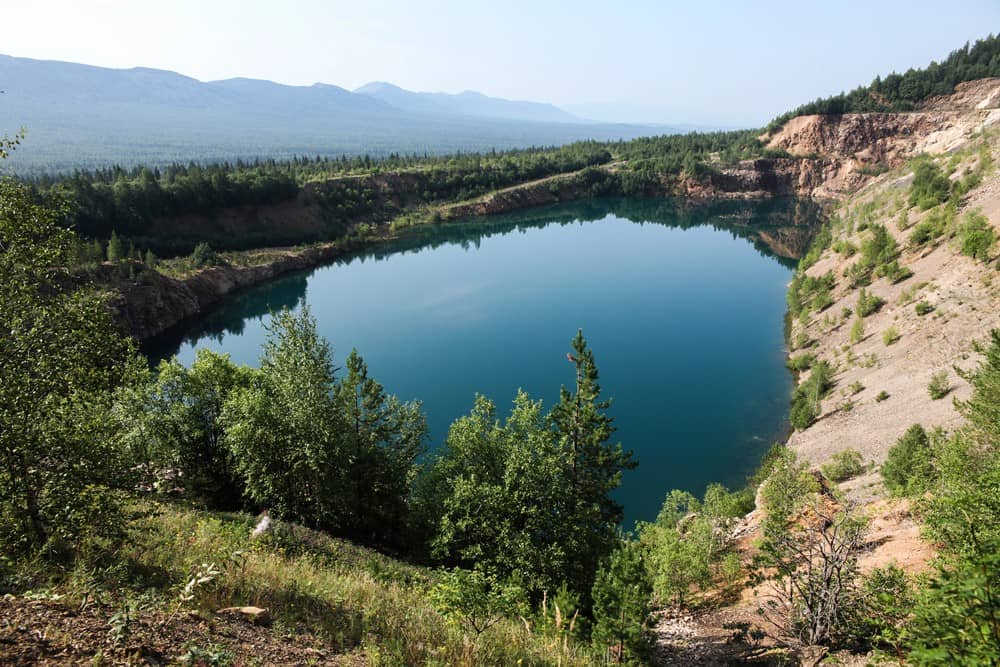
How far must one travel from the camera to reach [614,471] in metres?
20.7

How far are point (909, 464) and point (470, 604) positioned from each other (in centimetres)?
1784

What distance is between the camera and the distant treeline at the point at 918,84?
12525 cm

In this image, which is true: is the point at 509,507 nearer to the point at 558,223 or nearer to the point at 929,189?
the point at 929,189

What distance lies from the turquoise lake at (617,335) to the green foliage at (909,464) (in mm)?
11725

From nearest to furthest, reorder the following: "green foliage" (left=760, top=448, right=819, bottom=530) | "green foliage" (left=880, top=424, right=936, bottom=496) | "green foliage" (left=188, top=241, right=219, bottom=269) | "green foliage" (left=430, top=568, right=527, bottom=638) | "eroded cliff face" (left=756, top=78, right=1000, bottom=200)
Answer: "green foliage" (left=430, top=568, right=527, bottom=638)
"green foliage" (left=880, top=424, right=936, bottom=496)
"green foliage" (left=760, top=448, right=819, bottom=530)
"green foliage" (left=188, top=241, right=219, bottom=269)
"eroded cliff face" (left=756, top=78, right=1000, bottom=200)

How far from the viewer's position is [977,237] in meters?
36.1

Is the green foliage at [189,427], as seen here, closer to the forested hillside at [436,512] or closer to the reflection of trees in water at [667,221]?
the forested hillside at [436,512]

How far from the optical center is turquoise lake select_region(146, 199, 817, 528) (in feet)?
118

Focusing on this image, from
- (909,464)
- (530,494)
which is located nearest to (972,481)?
(909,464)

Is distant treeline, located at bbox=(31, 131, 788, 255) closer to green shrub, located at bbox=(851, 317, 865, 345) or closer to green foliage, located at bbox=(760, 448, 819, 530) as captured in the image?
green foliage, located at bbox=(760, 448, 819, 530)

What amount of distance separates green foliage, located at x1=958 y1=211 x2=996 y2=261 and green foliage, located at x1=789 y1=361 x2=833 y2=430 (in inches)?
491

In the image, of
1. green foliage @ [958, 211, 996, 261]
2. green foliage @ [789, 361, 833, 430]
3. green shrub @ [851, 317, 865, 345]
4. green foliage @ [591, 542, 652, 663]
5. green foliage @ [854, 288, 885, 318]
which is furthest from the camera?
green foliage @ [854, 288, 885, 318]

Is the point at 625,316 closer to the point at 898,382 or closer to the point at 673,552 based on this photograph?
the point at 898,382

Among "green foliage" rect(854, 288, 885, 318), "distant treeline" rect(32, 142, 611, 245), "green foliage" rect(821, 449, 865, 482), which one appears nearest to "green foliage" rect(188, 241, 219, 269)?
"distant treeline" rect(32, 142, 611, 245)
